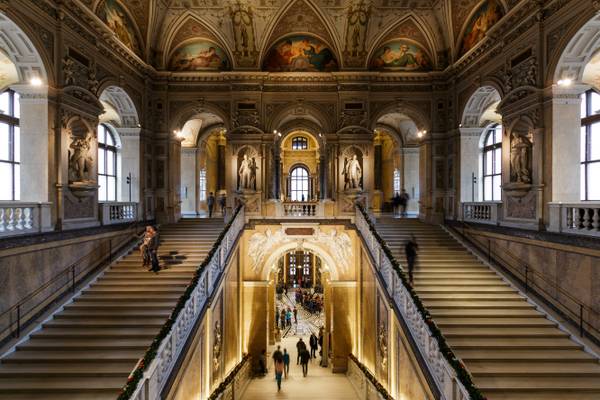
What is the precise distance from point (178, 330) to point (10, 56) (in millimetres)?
7895

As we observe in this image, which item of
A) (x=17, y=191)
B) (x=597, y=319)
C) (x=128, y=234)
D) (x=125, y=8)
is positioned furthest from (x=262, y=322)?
(x=125, y=8)

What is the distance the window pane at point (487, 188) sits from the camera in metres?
16.8

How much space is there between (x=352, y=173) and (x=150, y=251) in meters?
→ 8.93

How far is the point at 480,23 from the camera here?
47.4 feet

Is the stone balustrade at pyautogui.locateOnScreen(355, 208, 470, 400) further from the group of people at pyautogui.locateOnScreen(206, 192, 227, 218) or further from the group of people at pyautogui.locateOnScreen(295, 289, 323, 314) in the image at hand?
the group of people at pyautogui.locateOnScreen(295, 289, 323, 314)

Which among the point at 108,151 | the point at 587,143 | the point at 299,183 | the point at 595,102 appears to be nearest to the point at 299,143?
the point at 299,183

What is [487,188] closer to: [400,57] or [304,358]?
[400,57]

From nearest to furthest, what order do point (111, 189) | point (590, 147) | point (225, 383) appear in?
point (225, 383) → point (590, 147) → point (111, 189)

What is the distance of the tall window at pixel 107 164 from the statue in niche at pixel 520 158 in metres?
15.3

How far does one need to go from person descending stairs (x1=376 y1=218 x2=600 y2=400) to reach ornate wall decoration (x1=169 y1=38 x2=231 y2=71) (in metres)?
11.1

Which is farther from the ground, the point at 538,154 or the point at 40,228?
the point at 538,154

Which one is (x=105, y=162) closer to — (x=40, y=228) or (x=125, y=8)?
(x=125, y=8)

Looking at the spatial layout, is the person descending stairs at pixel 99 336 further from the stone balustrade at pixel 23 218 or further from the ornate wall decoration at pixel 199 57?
the ornate wall decoration at pixel 199 57

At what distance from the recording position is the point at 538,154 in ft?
36.0
